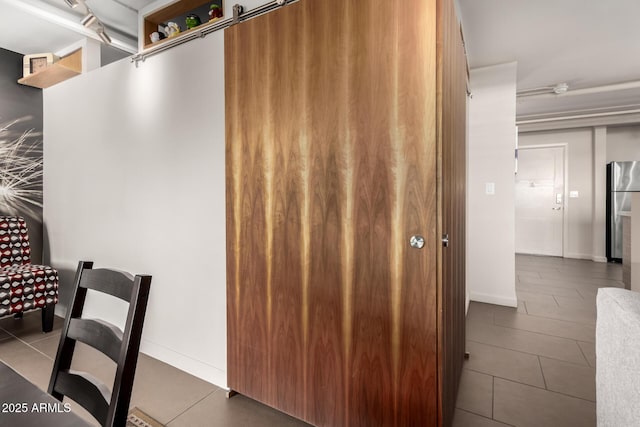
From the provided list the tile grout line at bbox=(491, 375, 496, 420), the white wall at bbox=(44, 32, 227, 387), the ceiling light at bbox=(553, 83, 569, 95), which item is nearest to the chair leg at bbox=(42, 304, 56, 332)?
the white wall at bbox=(44, 32, 227, 387)

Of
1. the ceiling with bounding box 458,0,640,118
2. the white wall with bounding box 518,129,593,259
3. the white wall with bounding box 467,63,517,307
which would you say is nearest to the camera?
the ceiling with bounding box 458,0,640,118

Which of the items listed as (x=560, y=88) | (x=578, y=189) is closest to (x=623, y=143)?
(x=578, y=189)

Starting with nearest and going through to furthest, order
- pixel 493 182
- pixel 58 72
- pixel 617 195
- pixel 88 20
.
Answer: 1. pixel 88 20
2. pixel 58 72
3. pixel 493 182
4. pixel 617 195

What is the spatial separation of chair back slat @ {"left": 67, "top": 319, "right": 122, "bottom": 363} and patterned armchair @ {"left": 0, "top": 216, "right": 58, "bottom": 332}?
230cm

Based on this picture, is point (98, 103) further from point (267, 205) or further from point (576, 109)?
point (576, 109)

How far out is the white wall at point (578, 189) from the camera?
19.7ft

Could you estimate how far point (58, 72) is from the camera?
3111 mm

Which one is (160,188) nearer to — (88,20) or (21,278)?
(88,20)

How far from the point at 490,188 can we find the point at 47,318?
4557mm

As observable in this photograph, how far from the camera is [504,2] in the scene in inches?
95.8

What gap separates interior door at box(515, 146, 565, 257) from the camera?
20.5 feet

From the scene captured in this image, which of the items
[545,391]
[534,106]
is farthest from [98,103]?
[534,106]

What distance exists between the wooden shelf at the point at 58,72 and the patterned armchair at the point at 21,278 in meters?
1.41

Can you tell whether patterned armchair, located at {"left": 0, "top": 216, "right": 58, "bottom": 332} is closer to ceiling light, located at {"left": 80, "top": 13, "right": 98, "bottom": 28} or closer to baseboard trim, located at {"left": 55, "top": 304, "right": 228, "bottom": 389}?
baseboard trim, located at {"left": 55, "top": 304, "right": 228, "bottom": 389}
